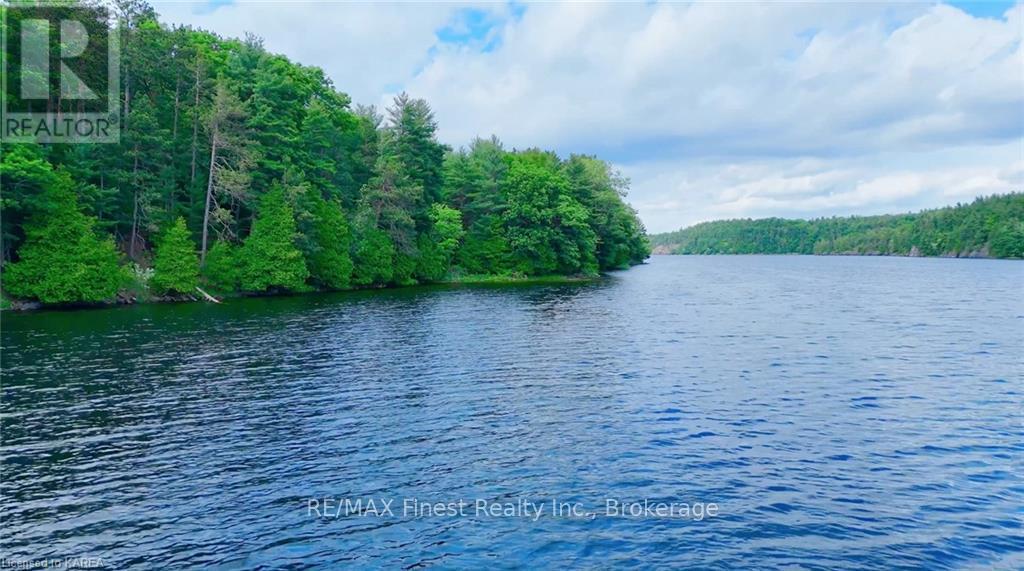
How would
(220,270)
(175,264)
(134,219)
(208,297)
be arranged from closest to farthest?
(175,264) < (208,297) < (134,219) < (220,270)

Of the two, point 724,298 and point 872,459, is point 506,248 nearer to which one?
point 724,298

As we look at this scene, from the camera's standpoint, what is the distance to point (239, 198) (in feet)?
195

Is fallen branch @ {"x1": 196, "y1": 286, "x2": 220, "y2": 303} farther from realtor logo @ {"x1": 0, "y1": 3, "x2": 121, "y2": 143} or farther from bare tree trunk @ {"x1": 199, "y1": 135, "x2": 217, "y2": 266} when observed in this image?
realtor logo @ {"x1": 0, "y1": 3, "x2": 121, "y2": 143}

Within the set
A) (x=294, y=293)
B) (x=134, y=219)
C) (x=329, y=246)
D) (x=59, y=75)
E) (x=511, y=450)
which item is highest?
(x=59, y=75)

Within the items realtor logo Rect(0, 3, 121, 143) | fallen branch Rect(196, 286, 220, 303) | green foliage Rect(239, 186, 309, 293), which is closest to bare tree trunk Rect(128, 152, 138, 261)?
realtor logo Rect(0, 3, 121, 143)

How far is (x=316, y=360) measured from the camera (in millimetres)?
28609

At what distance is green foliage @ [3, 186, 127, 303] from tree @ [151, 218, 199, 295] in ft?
17.2

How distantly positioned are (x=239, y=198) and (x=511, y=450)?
52292mm

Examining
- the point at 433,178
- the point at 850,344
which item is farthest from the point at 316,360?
the point at 433,178

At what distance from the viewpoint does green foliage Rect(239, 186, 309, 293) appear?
192 feet

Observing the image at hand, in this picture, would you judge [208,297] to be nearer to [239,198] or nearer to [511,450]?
[239,198]

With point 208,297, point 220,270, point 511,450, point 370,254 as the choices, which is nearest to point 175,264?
point 208,297

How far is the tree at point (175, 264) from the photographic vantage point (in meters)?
52.5

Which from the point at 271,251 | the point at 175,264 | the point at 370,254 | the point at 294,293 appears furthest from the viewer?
the point at 370,254
